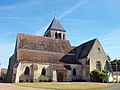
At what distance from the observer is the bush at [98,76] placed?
40.4m

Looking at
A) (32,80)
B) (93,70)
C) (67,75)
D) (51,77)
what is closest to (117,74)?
(93,70)

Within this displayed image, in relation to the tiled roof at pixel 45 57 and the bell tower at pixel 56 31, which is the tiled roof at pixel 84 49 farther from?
the bell tower at pixel 56 31

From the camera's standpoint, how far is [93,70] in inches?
1640

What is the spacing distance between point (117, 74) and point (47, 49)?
55.7 ft

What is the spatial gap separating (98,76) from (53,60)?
31.5 ft

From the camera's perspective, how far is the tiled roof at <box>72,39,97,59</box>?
43.5 metres

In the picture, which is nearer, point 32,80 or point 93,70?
point 32,80

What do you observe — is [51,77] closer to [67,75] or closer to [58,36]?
[67,75]

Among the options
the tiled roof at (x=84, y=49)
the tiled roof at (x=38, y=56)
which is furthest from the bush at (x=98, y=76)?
the tiled roof at (x=38, y=56)

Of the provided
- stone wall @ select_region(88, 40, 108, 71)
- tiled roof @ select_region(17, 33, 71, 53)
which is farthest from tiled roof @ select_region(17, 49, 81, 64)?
stone wall @ select_region(88, 40, 108, 71)

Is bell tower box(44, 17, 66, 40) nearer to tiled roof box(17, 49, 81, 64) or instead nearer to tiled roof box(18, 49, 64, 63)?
tiled roof box(17, 49, 81, 64)

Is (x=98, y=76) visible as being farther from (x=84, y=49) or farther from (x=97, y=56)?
(x=84, y=49)

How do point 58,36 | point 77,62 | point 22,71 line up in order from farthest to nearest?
point 58,36, point 77,62, point 22,71

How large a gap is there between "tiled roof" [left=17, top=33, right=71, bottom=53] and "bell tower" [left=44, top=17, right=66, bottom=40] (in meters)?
6.86
